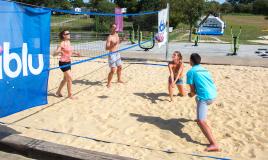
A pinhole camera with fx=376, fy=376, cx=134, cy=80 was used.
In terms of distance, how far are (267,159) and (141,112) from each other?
249 cm

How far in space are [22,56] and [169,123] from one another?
94.7 inches

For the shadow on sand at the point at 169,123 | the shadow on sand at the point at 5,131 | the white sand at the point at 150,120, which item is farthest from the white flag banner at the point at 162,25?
the shadow on sand at the point at 5,131

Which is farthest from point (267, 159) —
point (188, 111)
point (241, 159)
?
point (188, 111)

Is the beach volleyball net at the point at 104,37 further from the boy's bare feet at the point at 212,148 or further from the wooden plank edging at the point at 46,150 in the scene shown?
the boy's bare feet at the point at 212,148

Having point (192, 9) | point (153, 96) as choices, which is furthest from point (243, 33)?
point (153, 96)

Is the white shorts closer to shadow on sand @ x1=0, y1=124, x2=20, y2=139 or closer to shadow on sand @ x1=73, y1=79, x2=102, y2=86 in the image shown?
shadow on sand @ x1=73, y1=79, x2=102, y2=86

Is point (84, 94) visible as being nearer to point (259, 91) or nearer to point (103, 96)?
point (103, 96)

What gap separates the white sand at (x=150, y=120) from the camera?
481 centimetres

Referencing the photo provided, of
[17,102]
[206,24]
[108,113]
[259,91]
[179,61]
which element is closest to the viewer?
[17,102]

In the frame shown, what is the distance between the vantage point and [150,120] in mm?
5961

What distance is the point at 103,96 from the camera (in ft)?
24.9

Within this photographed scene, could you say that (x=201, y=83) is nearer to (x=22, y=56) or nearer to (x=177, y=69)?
(x=22, y=56)

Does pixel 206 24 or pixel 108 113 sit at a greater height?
pixel 206 24

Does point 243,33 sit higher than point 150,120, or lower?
higher
